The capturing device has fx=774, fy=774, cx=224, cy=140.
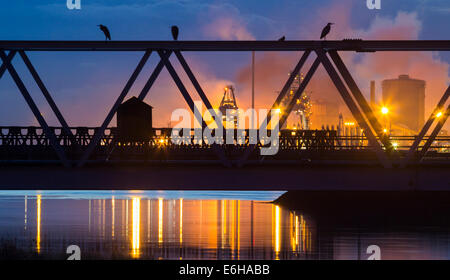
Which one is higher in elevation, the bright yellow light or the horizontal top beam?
the horizontal top beam

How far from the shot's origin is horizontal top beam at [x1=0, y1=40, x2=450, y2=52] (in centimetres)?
2583

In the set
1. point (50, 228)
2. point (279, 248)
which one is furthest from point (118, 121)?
point (50, 228)

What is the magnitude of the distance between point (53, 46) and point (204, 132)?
243 inches

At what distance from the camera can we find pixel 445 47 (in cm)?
2664

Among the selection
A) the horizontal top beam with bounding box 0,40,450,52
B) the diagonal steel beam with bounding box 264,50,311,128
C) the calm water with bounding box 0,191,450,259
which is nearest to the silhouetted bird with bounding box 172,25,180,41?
the horizontal top beam with bounding box 0,40,450,52

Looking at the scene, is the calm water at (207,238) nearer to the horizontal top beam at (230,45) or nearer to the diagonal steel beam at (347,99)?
the diagonal steel beam at (347,99)

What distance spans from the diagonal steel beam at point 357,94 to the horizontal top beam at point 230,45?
0.41m

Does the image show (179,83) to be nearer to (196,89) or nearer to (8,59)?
(196,89)

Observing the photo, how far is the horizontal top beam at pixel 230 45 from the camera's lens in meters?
25.8

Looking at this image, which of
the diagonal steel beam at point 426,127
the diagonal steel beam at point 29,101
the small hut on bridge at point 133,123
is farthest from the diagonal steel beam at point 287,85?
the diagonal steel beam at point 29,101

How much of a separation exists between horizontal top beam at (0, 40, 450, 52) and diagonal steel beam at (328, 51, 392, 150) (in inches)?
16.1

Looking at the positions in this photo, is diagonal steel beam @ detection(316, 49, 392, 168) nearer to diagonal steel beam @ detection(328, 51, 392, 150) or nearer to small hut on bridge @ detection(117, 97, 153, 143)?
diagonal steel beam @ detection(328, 51, 392, 150)
